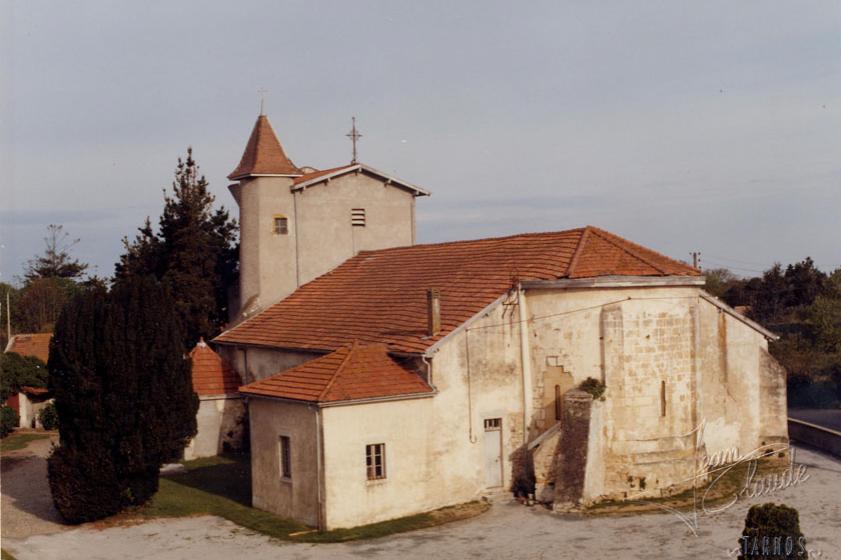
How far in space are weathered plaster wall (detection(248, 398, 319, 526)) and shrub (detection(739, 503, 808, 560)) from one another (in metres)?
10.7

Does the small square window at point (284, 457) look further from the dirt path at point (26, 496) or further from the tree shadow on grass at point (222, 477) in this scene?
the dirt path at point (26, 496)

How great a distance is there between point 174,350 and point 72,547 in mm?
5575

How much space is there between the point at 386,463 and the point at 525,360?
520 cm

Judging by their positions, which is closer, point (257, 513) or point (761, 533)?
point (761, 533)

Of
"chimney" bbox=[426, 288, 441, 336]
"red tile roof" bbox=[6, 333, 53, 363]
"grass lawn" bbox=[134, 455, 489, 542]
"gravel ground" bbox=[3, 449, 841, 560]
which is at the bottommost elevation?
"gravel ground" bbox=[3, 449, 841, 560]

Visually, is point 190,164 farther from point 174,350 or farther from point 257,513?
point 257,513

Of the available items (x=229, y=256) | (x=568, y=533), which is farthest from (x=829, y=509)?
(x=229, y=256)

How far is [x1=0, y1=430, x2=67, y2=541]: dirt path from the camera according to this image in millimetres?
23984

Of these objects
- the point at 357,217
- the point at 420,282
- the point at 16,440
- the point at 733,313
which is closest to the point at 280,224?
the point at 357,217

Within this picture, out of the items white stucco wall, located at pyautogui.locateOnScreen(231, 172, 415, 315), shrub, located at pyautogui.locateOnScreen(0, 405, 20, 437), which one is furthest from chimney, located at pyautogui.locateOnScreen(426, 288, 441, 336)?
shrub, located at pyautogui.locateOnScreen(0, 405, 20, 437)

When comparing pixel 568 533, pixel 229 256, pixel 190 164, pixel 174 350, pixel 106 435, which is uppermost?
pixel 190 164

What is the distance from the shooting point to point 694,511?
2395 cm

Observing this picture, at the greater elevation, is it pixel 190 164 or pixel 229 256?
pixel 190 164

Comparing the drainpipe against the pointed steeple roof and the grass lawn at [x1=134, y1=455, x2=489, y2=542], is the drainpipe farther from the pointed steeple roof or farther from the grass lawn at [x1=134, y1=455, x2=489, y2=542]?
the pointed steeple roof
